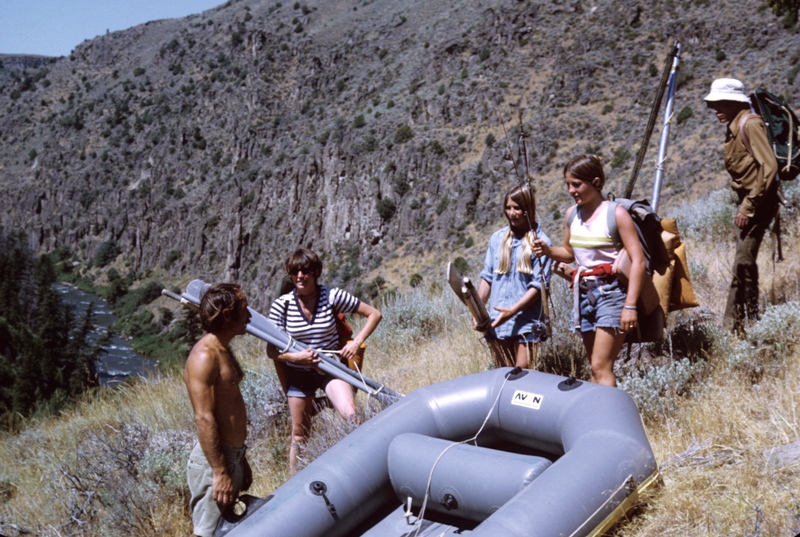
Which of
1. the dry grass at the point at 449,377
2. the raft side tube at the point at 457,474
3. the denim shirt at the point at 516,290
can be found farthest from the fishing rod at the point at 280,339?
the denim shirt at the point at 516,290

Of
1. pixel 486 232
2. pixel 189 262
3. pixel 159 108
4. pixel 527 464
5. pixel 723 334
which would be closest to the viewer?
pixel 527 464

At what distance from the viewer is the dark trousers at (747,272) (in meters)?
4.45

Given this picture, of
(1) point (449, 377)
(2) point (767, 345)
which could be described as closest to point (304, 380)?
(1) point (449, 377)

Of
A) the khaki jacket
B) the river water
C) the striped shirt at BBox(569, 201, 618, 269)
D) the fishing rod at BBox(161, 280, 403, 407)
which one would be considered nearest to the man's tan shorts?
the fishing rod at BBox(161, 280, 403, 407)

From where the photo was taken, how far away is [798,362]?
13.9 feet

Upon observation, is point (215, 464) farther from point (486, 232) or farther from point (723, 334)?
point (486, 232)

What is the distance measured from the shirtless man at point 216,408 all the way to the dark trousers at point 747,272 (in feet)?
11.0

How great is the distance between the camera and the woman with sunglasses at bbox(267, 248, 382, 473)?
4363mm

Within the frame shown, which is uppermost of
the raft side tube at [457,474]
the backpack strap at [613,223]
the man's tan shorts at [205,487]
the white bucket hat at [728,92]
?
the white bucket hat at [728,92]

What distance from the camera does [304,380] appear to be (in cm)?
447

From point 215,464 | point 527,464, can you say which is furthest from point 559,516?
point 215,464

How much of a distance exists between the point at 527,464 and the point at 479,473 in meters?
0.24

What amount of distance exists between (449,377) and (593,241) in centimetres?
240

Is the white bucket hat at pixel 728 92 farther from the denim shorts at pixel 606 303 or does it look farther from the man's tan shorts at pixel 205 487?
the man's tan shorts at pixel 205 487
